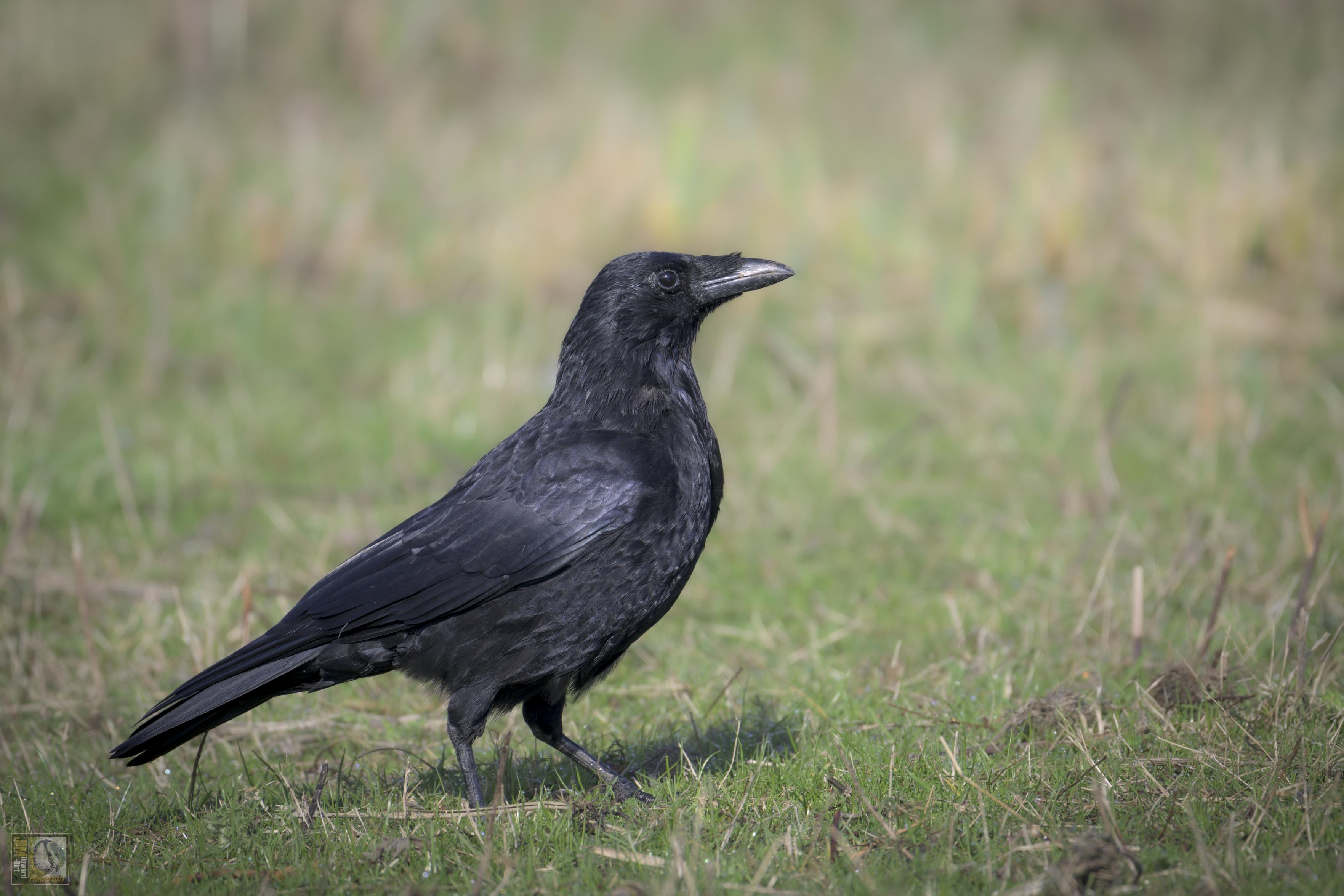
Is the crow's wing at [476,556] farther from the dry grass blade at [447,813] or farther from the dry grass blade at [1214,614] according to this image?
the dry grass blade at [1214,614]

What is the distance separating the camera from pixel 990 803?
11.1 ft

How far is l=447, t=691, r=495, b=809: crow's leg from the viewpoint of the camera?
12.0 ft

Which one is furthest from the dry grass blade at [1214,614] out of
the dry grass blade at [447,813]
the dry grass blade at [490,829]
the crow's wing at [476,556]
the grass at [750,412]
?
the dry grass blade at [490,829]

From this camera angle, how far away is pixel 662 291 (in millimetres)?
4188

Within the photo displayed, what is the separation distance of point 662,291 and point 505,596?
3.89 feet

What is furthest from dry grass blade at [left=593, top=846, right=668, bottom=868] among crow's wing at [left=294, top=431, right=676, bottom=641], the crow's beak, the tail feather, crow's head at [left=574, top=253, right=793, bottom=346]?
the crow's beak

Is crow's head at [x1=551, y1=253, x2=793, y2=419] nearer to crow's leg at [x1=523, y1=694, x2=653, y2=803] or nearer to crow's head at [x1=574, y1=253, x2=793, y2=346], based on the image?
crow's head at [x1=574, y1=253, x2=793, y2=346]

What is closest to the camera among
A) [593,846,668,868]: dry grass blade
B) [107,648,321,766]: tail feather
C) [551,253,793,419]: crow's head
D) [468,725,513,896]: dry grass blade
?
[468,725,513,896]: dry grass blade

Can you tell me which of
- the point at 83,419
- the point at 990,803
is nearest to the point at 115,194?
the point at 83,419

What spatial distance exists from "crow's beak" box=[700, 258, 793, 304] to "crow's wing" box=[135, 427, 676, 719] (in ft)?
2.36

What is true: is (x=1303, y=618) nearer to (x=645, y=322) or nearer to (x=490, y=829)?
(x=645, y=322)

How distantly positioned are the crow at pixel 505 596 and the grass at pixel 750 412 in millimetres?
272

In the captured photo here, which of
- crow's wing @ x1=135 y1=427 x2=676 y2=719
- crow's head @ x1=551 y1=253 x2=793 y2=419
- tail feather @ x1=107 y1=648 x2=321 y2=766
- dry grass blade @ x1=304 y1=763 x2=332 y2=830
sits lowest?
dry grass blade @ x1=304 y1=763 x2=332 y2=830

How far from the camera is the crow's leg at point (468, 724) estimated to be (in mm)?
3656
